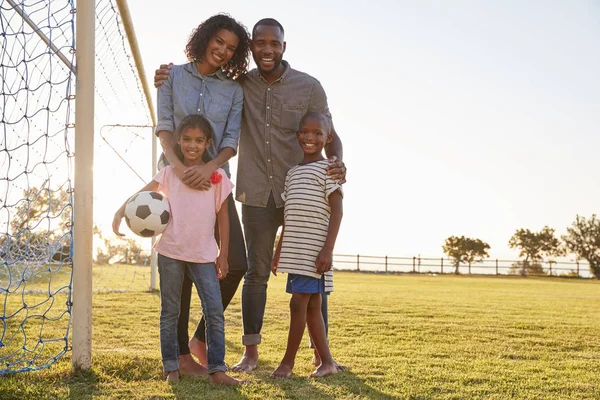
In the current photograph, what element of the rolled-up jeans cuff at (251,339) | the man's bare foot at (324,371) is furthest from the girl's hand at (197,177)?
the man's bare foot at (324,371)

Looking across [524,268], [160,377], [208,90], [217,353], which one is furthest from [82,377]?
[524,268]

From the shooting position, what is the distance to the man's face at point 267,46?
3557mm

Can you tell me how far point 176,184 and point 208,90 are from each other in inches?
25.4

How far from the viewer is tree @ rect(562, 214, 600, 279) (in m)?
46.1

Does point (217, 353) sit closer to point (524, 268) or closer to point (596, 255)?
point (524, 268)

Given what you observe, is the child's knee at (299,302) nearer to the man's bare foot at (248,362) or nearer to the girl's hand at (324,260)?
the girl's hand at (324,260)

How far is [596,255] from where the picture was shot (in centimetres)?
4578

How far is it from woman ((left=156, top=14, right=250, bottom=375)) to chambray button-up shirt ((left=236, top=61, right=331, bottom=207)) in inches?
6.3

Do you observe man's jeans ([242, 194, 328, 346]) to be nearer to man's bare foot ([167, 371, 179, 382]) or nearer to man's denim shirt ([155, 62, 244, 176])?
man's denim shirt ([155, 62, 244, 176])

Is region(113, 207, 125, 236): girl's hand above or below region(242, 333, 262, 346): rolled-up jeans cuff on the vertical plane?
above

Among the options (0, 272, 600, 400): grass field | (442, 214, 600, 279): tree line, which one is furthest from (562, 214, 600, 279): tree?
(0, 272, 600, 400): grass field

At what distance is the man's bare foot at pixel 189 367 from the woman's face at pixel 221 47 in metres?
1.65

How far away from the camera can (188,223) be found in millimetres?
3152

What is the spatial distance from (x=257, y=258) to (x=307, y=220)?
1.60ft
